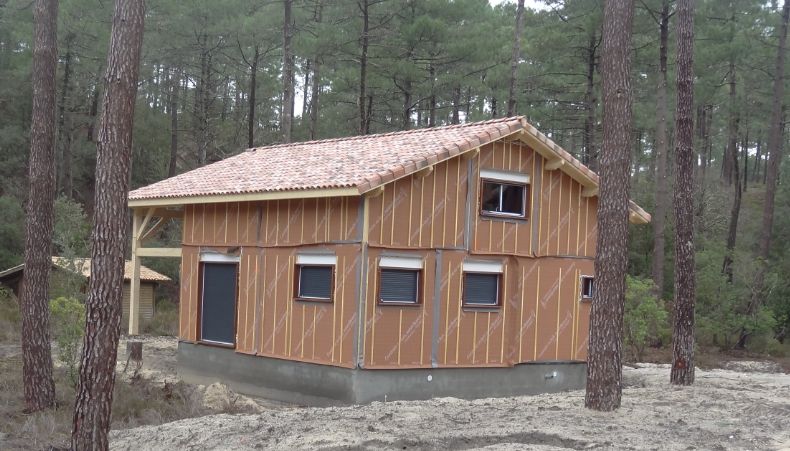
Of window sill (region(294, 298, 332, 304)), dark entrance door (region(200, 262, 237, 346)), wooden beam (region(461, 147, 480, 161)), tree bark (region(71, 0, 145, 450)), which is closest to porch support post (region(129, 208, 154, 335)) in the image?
dark entrance door (region(200, 262, 237, 346))

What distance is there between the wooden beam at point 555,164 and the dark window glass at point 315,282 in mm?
4516

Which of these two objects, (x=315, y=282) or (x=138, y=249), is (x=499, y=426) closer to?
(x=315, y=282)

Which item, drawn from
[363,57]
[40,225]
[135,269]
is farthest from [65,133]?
[40,225]

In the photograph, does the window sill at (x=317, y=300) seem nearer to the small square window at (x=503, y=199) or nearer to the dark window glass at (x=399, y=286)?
the dark window glass at (x=399, y=286)

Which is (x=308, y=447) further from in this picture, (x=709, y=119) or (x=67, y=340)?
(x=709, y=119)

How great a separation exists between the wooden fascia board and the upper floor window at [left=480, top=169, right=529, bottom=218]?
2949 mm

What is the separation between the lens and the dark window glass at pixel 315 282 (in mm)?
14734

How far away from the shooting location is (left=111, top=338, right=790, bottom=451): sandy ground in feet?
33.5

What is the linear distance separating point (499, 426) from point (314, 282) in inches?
191

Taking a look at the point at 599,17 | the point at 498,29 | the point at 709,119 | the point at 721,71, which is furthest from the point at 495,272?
the point at 709,119

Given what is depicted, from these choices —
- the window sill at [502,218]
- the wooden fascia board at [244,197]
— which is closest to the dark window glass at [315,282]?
the wooden fascia board at [244,197]

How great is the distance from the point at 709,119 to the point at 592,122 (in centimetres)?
2119

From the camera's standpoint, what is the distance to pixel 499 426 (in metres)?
11.2

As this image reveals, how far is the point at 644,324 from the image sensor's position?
2158 cm
